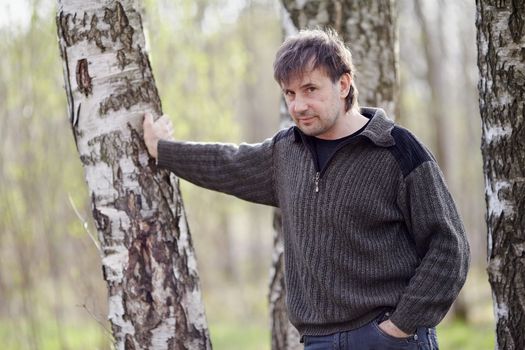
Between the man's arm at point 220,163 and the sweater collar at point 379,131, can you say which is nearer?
the sweater collar at point 379,131

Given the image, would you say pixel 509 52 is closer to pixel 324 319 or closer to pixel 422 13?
pixel 324 319

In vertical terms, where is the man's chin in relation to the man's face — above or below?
below

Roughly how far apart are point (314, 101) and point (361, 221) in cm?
51

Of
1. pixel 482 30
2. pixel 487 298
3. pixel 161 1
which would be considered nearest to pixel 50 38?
pixel 161 1

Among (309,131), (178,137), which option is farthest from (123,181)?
(178,137)

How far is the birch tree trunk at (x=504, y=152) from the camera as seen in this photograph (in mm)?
3006

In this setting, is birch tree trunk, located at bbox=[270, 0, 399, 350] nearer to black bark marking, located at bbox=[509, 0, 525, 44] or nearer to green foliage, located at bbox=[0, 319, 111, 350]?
black bark marking, located at bbox=[509, 0, 525, 44]

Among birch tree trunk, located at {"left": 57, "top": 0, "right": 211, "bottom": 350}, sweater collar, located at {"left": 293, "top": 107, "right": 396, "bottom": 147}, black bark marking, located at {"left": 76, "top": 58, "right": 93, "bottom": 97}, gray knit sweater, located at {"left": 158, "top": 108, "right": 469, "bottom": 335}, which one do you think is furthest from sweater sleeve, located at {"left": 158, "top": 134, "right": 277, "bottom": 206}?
sweater collar, located at {"left": 293, "top": 107, "right": 396, "bottom": 147}

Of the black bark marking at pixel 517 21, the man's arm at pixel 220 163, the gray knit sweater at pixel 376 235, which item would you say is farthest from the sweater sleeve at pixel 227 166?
the black bark marking at pixel 517 21

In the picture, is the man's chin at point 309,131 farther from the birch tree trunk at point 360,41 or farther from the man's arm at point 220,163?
the birch tree trunk at point 360,41

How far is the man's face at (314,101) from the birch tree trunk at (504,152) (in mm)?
750

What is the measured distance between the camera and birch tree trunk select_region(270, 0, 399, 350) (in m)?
4.06

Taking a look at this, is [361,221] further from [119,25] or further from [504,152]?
[119,25]

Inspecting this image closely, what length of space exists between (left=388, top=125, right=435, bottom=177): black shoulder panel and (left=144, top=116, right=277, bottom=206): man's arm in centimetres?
60
